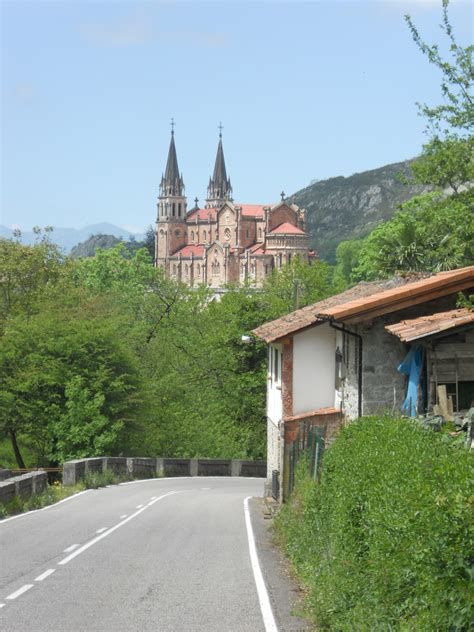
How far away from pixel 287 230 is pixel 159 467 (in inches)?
5600

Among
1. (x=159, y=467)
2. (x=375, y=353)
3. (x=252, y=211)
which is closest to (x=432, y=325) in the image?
(x=375, y=353)

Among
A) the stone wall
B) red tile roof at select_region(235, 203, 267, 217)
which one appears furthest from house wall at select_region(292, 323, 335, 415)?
red tile roof at select_region(235, 203, 267, 217)

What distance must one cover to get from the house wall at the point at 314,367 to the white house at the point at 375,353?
1.1 inches

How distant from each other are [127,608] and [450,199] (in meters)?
19.9

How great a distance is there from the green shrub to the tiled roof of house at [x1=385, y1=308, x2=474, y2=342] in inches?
80.9

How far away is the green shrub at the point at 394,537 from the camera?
23.3 feet

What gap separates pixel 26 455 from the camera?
48.9 m

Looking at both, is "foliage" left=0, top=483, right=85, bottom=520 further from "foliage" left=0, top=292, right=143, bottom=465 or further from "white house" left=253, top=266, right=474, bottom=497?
"foliage" left=0, top=292, right=143, bottom=465

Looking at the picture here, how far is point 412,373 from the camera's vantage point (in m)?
17.8

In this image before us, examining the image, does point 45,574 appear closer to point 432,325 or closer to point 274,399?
point 432,325

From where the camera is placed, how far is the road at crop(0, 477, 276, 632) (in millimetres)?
10750

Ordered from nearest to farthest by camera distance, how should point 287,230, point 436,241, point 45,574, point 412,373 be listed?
point 45,574 → point 412,373 → point 436,241 → point 287,230

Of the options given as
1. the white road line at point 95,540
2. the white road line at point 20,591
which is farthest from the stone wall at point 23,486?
the white road line at point 20,591

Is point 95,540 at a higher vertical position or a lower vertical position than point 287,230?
lower
